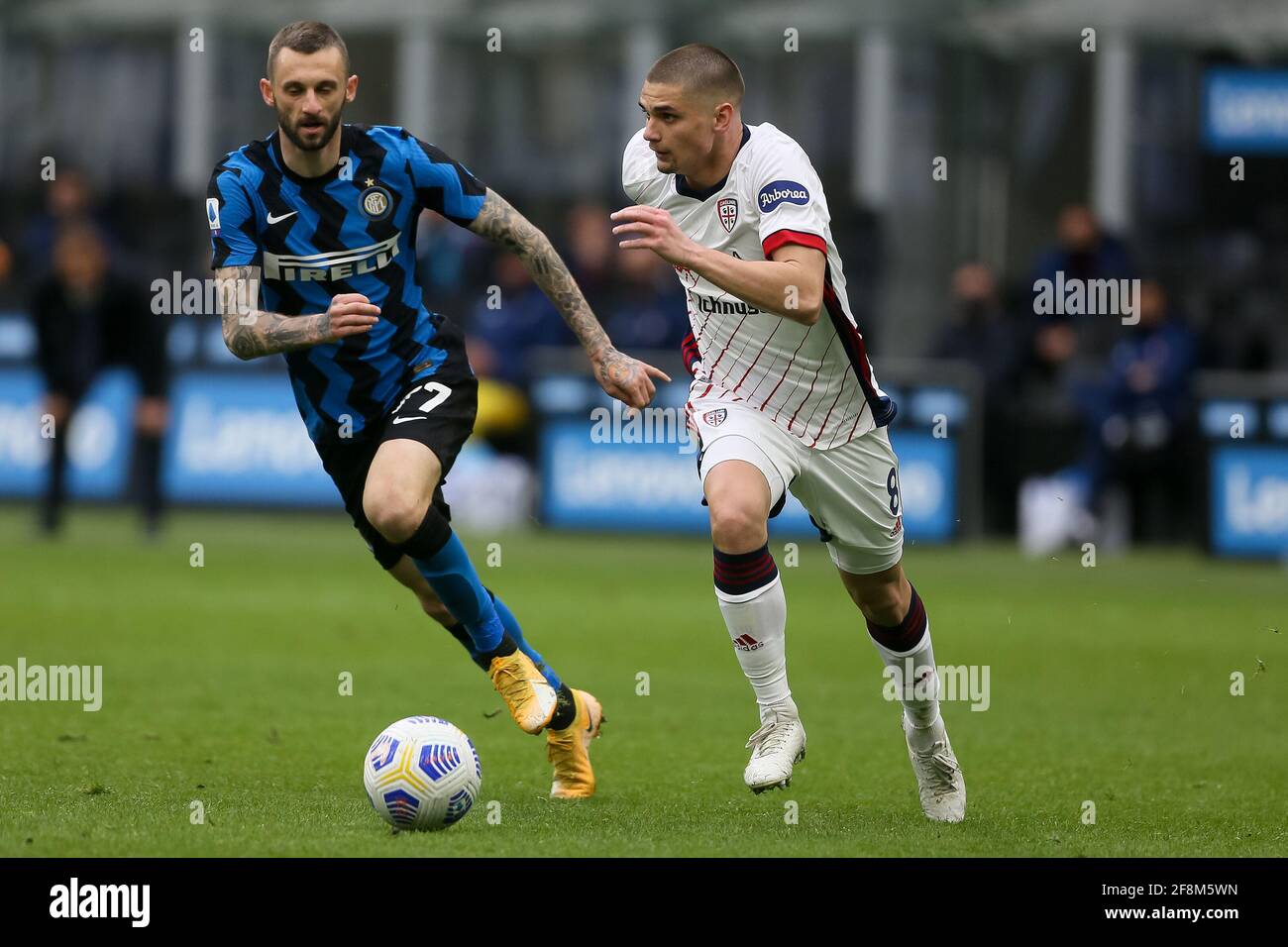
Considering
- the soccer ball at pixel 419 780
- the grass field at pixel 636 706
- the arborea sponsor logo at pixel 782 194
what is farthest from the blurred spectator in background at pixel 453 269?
the soccer ball at pixel 419 780

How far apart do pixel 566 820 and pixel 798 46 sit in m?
16.4

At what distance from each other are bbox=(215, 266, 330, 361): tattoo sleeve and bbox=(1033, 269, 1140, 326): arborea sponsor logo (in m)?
10.5

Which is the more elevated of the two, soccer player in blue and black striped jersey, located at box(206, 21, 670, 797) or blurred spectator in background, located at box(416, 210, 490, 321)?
blurred spectator in background, located at box(416, 210, 490, 321)

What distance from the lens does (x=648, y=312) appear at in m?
16.8

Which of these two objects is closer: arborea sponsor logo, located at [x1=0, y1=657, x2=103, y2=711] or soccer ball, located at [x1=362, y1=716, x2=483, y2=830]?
soccer ball, located at [x1=362, y1=716, x2=483, y2=830]

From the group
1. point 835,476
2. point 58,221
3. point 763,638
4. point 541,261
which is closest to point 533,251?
point 541,261

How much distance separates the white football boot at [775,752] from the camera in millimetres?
5859

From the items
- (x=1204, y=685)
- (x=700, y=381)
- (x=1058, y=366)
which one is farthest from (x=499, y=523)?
(x=700, y=381)

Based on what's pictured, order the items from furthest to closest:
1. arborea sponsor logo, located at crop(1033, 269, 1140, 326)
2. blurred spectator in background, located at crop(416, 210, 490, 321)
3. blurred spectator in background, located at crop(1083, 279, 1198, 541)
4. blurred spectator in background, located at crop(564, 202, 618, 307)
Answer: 1. blurred spectator in background, located at crop(416, 210, 490, 321)
2. blurred spectator in background, located at crop(564, 202, 618, 307)
3. arborea sponsor logo, located at crop(1033, 269, 1140, 326)
4. blurred spectator in background, located at crop(1083, 279, 1198, 541)

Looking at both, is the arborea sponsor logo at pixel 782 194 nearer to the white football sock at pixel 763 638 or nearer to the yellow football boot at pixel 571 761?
the white football sock at pixel 763 638

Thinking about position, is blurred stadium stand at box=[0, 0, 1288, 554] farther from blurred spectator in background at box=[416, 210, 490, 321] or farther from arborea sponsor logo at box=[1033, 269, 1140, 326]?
arborea sponsor logo at box=[1033, 269, 1140, 326]

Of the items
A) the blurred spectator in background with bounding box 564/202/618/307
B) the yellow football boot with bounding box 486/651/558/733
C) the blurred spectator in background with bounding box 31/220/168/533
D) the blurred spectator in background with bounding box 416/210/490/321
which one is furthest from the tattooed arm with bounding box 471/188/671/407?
the blurred spectator in background with bounding box 416/210/490/321

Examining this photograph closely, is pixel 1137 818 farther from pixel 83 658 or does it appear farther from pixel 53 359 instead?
pixel 53 359
